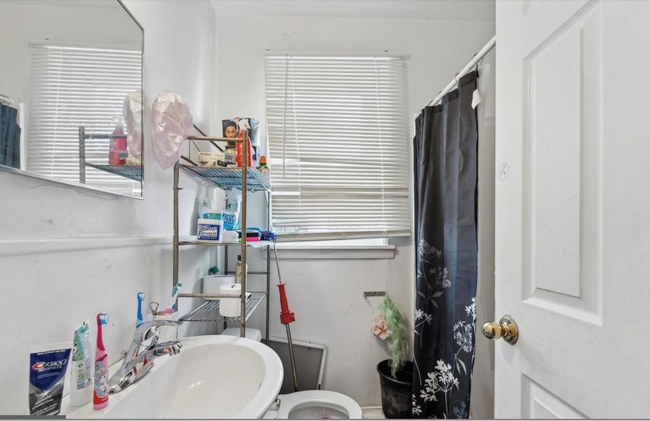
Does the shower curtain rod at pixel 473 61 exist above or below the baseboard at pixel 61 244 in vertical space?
above

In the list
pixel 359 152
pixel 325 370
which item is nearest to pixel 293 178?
pixel 359 152

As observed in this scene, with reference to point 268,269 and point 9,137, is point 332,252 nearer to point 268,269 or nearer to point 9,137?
point 268,269

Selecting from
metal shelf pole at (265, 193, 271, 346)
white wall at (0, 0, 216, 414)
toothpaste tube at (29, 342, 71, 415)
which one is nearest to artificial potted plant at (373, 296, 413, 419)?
metal shelf pole at (265, 193, 271, 346)

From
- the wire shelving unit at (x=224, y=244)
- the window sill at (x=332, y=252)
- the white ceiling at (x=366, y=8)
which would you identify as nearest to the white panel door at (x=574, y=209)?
the wire shelving unit at (x=224, y=244)

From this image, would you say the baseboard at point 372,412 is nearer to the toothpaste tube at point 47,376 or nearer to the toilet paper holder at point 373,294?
the toilet paper holder at point 373,294

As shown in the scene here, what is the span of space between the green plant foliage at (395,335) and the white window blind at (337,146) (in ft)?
1.45

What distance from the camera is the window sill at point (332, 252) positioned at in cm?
166

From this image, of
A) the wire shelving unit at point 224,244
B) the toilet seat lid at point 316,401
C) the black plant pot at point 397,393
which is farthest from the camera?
the black plant pot at point 397,393

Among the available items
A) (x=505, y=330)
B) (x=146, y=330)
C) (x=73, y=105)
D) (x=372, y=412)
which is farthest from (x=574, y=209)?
(x=372, y=412)

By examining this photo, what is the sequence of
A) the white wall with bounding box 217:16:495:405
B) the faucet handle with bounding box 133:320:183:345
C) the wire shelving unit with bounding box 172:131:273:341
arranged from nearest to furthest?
the faucet handle with bounding box 133:320:183:345 → the wire shelving unit with bounding box 172:131:273:341 → the white wall with bounding box 217:16:495:405

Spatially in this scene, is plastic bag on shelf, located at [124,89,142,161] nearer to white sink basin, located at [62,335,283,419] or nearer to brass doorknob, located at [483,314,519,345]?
white sink basin, located at [62,335,283,419]

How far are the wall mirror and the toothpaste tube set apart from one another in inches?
12.6

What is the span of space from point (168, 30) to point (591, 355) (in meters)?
1.55

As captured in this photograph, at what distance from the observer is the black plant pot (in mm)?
1441
